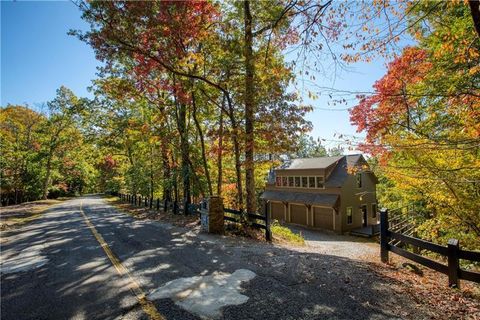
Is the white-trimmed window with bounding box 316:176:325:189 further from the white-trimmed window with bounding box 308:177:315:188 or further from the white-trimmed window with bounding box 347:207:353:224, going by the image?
the white-trimmed window with bounding box 347:207:353:224

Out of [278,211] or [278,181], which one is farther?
[278,181]

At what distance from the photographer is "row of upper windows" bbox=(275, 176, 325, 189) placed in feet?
83.2

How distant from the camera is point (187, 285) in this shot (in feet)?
15.5

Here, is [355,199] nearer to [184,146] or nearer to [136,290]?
[184,146]

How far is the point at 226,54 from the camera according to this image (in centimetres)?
1130

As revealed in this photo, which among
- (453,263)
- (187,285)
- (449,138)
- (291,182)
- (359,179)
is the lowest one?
(187,285)

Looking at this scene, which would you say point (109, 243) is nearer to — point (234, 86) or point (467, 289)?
point (234, 86)

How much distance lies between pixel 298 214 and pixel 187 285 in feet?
75.5

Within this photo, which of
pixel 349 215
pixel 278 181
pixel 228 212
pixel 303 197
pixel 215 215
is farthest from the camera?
pixel 278 181

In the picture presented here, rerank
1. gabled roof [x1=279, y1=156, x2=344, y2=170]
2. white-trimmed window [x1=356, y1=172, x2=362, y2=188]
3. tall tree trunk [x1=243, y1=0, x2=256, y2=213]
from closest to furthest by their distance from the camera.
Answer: tall tree trunk [x1=243, y1=0, x2=256, y2=213] < gabled roof [x1=279, y1=156, x2=344, y2=170] < white-trimmed window [x1=356, y1=172, x2=362, y2=188]

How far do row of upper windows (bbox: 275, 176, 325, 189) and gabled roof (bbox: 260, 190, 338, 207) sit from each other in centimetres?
78

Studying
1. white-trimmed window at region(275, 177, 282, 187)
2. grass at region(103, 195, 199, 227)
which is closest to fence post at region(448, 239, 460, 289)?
grass at region(103, 195, 199, 227)

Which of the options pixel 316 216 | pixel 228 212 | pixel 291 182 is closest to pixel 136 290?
pixel 228 212

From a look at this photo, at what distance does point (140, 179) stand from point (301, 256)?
20.9 metres
